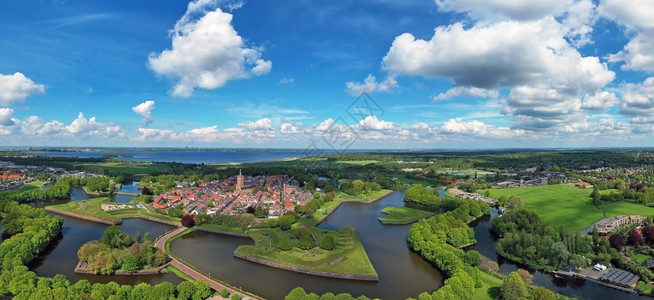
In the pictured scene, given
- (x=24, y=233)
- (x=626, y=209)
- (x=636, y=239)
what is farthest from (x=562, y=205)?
(x=24, y=233)

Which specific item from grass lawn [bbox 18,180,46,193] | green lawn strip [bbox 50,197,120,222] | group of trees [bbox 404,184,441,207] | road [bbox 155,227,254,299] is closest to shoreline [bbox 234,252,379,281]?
road [bbox 155,227,254,299]

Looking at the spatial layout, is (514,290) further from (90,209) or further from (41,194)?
(41,194)

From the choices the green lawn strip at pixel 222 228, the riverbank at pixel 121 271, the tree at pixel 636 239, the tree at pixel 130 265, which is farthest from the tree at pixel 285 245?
the tree at pixel 636 239

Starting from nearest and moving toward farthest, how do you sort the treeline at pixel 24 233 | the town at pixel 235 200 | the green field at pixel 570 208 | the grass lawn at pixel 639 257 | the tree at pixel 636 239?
the treeline at pixel 24 233
the grass lawn at pixel 639 257
the tree at pixel 636 239
the green field at pixel 570 208
the town at pixel 235 200

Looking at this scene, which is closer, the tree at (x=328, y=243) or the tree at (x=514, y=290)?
the tree at (x=514, y=290)

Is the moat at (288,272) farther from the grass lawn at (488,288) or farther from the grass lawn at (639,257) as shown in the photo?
the grass lawn at (639,257)
